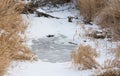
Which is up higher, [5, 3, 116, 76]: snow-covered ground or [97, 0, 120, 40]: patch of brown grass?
[97, 0, 120, 40]: patch of brown grass

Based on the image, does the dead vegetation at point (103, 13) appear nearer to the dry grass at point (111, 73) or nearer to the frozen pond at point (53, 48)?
the frozen pond at point (53, 48)

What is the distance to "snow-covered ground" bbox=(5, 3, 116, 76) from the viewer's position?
537cm

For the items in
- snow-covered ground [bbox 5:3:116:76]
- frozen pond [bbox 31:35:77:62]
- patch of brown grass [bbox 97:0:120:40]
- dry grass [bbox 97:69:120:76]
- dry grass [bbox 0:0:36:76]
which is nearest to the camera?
dry grass [bbox 0:0:36:76]

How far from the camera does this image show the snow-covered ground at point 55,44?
5.37 metres

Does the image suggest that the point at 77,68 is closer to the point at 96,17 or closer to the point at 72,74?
the point at 72,74

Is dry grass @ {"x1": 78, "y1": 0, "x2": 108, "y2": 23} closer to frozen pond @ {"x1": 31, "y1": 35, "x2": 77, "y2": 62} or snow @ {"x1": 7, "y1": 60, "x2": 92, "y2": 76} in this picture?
frozen pond @ {"x1": 31, "y1": 35, "x2": 77, "y2": 62}

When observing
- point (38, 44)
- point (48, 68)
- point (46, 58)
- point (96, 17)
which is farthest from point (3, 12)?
point (96, 17)

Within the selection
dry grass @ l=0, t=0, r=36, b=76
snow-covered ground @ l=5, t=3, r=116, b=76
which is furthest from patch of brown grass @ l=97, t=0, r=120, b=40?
dry grass @ l=0, t=0, r=36, b=76

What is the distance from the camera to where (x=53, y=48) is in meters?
7.24

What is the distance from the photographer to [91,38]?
745 cm

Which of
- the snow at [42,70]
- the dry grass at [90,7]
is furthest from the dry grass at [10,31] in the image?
the dry grass at [90,7]

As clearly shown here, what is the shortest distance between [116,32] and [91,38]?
0.59m

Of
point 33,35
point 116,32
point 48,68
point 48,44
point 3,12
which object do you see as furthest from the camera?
point 33,35

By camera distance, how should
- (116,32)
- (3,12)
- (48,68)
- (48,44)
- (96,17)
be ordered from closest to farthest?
(3,12) < (48,68) < (116,32) < (48,44) < (96,17)
